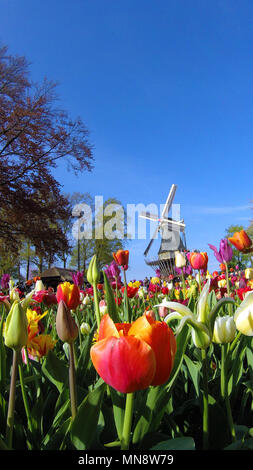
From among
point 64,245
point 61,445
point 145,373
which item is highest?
point 64,245

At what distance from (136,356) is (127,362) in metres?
0.02

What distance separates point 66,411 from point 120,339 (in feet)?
1.41

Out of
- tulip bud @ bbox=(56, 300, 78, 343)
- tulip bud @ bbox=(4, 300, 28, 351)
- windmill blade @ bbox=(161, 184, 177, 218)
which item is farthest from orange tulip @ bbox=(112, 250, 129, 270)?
windmill blade @ bbox=(161, 184, 177, 218)

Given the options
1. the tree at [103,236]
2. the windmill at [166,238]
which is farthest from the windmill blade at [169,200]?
the tree at [103,236]

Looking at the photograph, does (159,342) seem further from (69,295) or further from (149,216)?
(149,216)

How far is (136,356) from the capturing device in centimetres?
54

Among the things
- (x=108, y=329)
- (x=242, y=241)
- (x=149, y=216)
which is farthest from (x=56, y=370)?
(x=149, y=216)

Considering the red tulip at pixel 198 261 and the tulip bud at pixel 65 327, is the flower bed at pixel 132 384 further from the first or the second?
the red tulip at pixel 198 261

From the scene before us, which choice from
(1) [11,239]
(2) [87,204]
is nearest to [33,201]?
(1) [11,239]

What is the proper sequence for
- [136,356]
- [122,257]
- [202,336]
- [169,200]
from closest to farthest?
[136,356] < [202,336] < [122,257] < [169,200]

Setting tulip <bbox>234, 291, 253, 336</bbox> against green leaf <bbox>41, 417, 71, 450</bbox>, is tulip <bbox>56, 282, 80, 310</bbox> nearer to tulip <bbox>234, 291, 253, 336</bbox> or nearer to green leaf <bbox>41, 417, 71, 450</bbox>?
green leaf <bbox>41, 417, 71, 450</bbox>

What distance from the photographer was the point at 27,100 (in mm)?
14164

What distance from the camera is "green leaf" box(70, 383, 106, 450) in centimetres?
63
